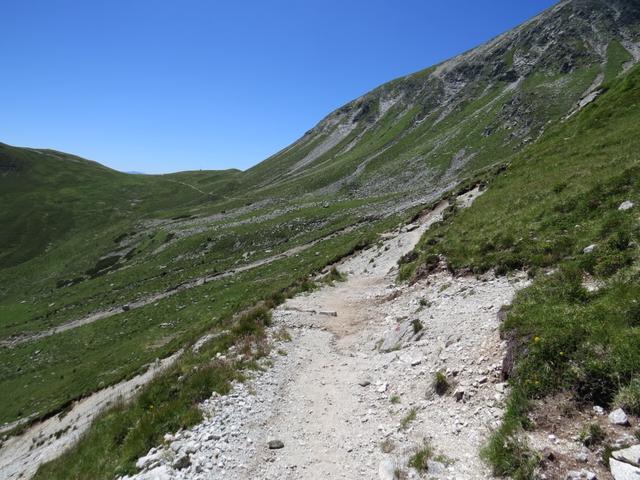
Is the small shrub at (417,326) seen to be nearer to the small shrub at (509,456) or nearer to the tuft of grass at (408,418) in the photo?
the tuft of grass at (408,418)

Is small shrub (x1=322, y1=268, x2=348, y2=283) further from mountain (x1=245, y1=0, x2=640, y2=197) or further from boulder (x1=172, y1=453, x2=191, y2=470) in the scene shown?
mountain (x1=245, y1=0, x2=640, y2=197)

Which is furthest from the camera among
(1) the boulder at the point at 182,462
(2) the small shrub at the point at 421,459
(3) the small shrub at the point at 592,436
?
(1) the boulder at the point at 182,462

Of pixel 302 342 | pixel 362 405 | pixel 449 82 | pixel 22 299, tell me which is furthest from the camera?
pixel 449 82

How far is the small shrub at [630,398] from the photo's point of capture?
279 inches

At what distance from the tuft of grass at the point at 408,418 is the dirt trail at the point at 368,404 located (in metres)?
0.04

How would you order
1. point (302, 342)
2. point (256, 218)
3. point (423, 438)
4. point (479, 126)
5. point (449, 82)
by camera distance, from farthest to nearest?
point (449, 82)
point (479, 126)
point (256, 218)
point (302, 342)
point (423, 438)

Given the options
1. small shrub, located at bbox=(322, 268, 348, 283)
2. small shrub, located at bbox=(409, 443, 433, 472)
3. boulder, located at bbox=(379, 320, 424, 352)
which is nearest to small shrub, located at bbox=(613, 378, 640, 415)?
small shrub, located at bbox=(409, 443, 433, 472)

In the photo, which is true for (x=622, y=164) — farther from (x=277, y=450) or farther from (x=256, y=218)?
(x=256, y=218)

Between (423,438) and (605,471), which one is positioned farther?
(423,438)

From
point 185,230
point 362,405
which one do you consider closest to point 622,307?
point 362,405

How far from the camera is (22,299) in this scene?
73.9 m

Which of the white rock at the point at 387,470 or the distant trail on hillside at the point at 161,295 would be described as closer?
the white rock at the point at 387,470

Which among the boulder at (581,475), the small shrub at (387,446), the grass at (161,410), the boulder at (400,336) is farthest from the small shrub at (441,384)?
the grass at (161,410)

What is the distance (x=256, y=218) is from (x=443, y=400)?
74983 millimetres
